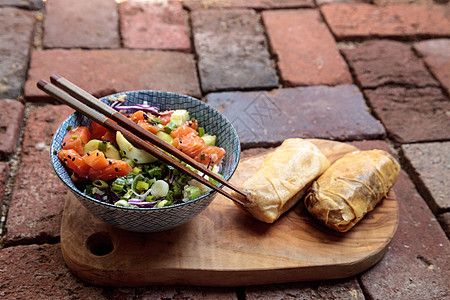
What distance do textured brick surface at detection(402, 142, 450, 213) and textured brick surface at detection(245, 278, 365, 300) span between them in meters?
0.83

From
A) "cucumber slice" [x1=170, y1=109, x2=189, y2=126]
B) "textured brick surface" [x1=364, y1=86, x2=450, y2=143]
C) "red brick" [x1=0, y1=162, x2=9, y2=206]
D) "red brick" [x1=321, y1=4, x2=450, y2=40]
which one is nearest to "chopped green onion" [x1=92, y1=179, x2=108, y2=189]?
"cucumber slice" [x1=170, y1=109, x2=189, y2=126]

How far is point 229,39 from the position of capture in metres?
3.84

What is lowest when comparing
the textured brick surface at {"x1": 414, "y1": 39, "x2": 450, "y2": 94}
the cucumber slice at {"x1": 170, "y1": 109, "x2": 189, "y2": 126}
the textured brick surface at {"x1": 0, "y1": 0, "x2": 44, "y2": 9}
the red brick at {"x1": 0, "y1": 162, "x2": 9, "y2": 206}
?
the textured brick surface at {"x1": 414, "y1": 39, "x2": 450, "y2": 94}

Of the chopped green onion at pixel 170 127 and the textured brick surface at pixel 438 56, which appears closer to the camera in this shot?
the chopped green onion at pixel 170 127

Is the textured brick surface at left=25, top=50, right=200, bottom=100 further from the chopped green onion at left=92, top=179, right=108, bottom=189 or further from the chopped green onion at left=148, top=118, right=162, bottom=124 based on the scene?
the chopped green onion at left=92, top=179, right=108, bottom=189

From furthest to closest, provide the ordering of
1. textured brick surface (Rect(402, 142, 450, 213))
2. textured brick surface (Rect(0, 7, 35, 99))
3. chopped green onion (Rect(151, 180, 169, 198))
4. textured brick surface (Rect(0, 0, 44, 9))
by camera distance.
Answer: textured brick surface (Rect(0, 0, 44, 9)) → textured brick surface (Rect(0, 7, 35, 99)) → textured brick surface (Rect(402, 142, 450, 213)) → chopped green onion (Rect(151, 180, 169, 198))

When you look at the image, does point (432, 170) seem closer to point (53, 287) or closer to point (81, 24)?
point (53, 287)

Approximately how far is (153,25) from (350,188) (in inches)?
92.5

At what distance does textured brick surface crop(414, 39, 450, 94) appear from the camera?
→ 3680 mm

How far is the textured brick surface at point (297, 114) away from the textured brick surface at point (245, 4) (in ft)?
3.91

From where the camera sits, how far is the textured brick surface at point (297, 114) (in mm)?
3102

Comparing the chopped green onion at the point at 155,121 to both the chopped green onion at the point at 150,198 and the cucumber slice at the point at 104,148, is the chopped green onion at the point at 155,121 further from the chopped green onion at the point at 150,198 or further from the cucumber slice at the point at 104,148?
the chopped green onion at the point at 150,198

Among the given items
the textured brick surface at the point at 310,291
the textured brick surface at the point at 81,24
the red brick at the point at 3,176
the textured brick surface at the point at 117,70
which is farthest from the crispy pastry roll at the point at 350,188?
the textured brick surface at the point at 81,24

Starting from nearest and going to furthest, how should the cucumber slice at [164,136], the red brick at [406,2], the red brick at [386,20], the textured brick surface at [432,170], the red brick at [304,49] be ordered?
the cucumber slice at [164,136]
the textured brick surface at [432,170]
the red brick at [304,49]
the red brick at [386,20]
the red brick at [406,2]
